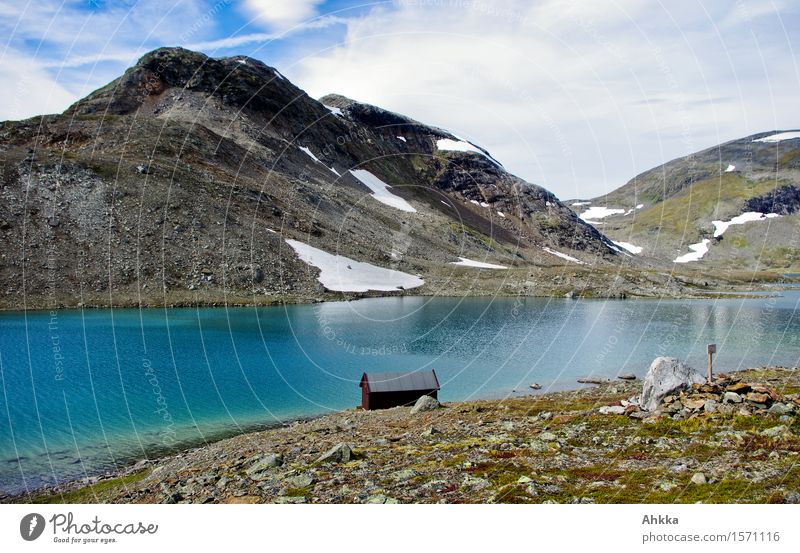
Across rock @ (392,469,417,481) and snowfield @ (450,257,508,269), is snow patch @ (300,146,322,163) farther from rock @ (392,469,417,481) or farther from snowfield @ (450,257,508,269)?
rock @ (392,469,417,481)

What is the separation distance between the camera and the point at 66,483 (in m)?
23.4

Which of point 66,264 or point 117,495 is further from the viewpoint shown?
point 66,264

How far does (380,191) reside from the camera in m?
178

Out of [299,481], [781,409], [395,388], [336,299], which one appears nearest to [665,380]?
[781,409]

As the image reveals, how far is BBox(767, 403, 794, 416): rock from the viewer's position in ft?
71.4

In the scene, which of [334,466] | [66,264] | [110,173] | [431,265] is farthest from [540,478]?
[431,265]

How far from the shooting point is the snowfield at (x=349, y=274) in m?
103

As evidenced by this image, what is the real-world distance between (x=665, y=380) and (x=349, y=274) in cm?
8724

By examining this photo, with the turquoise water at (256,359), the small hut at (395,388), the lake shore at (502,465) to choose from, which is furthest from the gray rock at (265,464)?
the small hut at (395,388)

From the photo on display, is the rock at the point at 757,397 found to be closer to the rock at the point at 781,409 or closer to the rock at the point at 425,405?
the rock at the point at 781,409

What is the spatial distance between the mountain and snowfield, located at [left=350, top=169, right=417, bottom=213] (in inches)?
30.2

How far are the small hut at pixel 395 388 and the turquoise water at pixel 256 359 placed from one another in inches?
134

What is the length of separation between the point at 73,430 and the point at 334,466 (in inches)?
754
